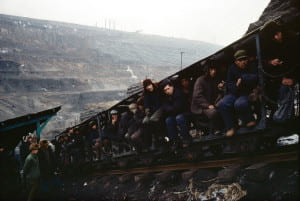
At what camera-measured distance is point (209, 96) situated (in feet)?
18.3

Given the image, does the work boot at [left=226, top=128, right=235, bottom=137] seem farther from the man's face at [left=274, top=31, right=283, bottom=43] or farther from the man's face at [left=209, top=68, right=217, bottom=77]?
the man's face at [left=274, top=31, right=283, bottom=43]

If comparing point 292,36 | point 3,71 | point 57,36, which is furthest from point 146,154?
point 57,36

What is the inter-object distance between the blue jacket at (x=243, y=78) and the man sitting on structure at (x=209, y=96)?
0.52 m

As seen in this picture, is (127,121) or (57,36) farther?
(57,36)

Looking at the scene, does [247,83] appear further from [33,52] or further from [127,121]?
[33,52]

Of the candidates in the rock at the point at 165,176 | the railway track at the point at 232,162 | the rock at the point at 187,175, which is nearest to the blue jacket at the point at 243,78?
the railway track at the point at 232,162

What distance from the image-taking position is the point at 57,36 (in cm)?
8831

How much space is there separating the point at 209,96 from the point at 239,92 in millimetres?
835

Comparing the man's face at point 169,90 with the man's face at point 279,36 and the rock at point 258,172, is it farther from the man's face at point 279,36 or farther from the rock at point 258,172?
the man's face at point 279,36

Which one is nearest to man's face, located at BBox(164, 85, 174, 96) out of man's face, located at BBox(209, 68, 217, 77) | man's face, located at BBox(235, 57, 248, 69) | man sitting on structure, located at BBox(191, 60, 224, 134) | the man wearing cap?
man sitting on structure, located at BBox(191, 60, 224, 134)

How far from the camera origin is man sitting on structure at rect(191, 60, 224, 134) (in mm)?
5273

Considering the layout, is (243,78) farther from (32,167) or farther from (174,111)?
(32,167)

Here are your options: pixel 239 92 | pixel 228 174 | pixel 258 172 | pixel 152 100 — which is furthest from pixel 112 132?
pixel 258 172

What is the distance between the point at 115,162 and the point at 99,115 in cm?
169
